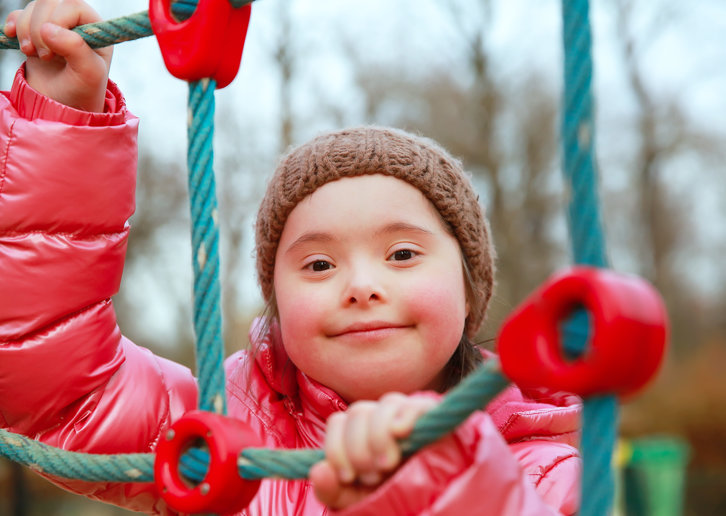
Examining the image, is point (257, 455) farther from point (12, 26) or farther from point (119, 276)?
point (12, 26)

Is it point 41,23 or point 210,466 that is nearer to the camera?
point 210,466

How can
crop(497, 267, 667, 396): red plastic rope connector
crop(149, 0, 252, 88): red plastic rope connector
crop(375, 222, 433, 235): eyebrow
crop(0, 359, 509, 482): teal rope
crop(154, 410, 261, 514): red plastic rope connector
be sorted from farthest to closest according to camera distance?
1. crop(375, 222, 433, 235): eyebrow
2. crop(149, 0, 252, 88): red plastic rope connector
3. crop(154, 410, 261, 514): red plastic rope connector
4. crop(0, 359, 509, 482): teal rope
5. crop(497, 267, 667, 396): red plastic rope connector

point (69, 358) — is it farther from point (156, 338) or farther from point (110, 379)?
point (156, 338)

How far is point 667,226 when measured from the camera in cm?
1084

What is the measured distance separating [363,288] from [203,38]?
1.35 ft

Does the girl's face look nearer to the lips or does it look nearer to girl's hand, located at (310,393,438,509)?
the lips

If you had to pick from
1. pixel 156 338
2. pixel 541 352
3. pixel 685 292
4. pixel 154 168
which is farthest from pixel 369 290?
pixel 685 292

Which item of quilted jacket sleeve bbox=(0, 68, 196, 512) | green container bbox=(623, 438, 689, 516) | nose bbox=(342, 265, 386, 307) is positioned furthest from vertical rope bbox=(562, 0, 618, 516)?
green container bbox=(623, 438, 689, 516)

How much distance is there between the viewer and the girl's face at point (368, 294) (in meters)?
1.10

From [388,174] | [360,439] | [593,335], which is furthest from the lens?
[388,174]

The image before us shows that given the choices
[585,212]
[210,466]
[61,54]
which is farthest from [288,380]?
[585,212]

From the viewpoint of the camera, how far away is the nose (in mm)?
1089

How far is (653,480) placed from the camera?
19.2 ft

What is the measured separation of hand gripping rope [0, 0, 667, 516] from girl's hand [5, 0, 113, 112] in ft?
0.11
